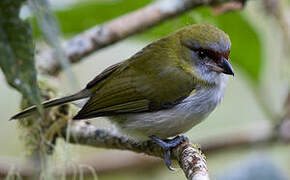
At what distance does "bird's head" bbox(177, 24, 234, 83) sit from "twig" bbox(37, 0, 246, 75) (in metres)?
0.26

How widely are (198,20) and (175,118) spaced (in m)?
1.05

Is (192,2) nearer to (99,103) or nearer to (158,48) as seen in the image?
(158,48)

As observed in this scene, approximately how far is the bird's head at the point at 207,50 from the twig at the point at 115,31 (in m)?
0.26

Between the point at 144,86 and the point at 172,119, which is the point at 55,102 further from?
the point at 172,119

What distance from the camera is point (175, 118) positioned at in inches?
114

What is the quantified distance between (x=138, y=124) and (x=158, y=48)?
510mm

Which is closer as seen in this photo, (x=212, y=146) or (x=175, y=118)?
(x=175, y=118)

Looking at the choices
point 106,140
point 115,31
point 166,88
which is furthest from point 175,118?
point 115,31

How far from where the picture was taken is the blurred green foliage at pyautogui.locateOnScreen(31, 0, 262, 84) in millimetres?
3783

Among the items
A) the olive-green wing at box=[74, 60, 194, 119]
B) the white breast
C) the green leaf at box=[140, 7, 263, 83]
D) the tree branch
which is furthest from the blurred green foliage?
the tree branch

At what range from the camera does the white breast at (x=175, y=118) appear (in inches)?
113

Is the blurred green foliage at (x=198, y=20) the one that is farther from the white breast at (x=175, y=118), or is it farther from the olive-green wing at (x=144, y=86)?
the white breast at (x=175, y=118)

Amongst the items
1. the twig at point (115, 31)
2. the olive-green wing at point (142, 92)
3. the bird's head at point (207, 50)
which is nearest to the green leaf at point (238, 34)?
the twig at point (115, 31)

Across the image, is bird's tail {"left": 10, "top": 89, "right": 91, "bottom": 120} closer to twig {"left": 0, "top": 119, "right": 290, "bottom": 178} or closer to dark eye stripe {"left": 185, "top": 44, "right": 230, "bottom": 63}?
dark eye stripe {"left": 185, "top": 44, "right": 230, "bottom": 63}
